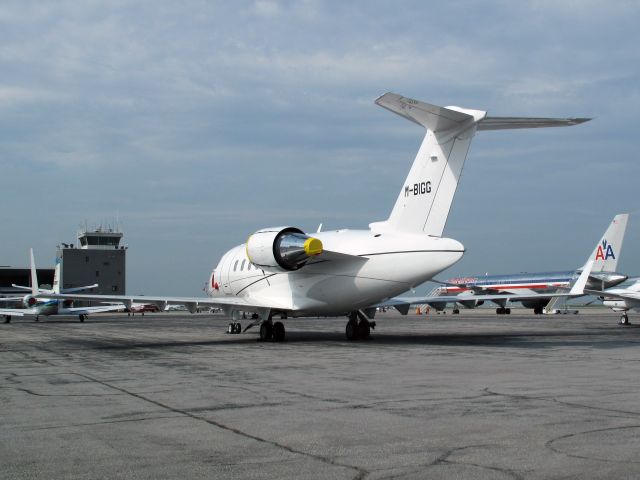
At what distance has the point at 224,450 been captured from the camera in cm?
634

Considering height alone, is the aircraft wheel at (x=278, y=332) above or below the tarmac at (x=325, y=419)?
above

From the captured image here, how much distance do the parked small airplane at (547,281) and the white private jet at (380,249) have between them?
5.76m

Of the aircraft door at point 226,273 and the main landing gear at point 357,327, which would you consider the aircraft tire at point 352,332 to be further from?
the aircraft door at point 226,273

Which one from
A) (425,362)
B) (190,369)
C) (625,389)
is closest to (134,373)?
(190,369)

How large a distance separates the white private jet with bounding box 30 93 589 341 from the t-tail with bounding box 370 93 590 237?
25 millimetres

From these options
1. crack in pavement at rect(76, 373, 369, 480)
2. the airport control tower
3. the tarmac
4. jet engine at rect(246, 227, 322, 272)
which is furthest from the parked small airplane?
the airport control tower

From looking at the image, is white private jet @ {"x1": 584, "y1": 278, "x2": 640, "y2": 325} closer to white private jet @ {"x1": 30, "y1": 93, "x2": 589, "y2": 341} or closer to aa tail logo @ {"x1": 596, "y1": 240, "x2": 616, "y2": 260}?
aa tail logo @ {"x1": 596, "y1": 240, "x2": 616, "y2": 260}

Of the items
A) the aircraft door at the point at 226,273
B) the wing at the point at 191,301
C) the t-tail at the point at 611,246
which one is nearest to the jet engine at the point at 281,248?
the wing at the point at 191,301

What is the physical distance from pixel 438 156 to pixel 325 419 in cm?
1144

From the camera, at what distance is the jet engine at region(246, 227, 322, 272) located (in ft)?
65.7

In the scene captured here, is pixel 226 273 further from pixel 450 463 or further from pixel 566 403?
pixel 450 463

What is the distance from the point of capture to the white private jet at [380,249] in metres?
17.7

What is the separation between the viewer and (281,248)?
20266 millimetres

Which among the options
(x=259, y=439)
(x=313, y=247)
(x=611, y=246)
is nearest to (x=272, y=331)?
(x=313, y=247)
